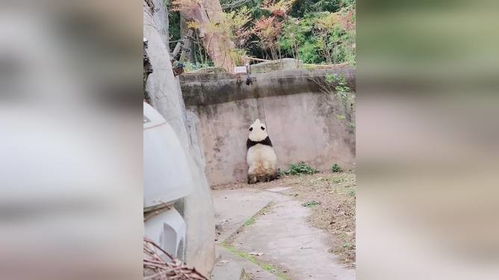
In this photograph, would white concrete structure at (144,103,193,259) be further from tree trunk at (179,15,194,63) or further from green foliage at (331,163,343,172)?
green foliage at (331,163,343,172)

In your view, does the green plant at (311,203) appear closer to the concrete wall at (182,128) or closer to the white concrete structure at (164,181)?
the concrete wall at (182,128)

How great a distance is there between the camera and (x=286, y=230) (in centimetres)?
190

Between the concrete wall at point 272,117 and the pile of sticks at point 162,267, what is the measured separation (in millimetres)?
386

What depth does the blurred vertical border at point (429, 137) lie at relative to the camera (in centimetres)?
139

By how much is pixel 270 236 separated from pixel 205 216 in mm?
286

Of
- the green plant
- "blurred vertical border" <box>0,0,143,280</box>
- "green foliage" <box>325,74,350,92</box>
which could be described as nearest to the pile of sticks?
"blurred vertical border" <box>0,0,143,280</box>

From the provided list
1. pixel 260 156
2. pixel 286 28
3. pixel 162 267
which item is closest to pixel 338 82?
pixel 286 28

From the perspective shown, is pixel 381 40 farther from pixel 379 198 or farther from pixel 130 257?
pixel 130 257

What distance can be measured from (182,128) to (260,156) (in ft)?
1.38

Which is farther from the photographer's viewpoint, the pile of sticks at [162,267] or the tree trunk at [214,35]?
the tree trunk at [214,35]

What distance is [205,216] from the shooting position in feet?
6.02

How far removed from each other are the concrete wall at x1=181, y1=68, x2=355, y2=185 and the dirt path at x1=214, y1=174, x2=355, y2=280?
106mm

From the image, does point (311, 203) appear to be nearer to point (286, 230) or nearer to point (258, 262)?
point (286, 230)

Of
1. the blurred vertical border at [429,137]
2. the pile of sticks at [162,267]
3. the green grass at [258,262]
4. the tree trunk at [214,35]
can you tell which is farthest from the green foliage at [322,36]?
the pile of sticks at [162,267]
